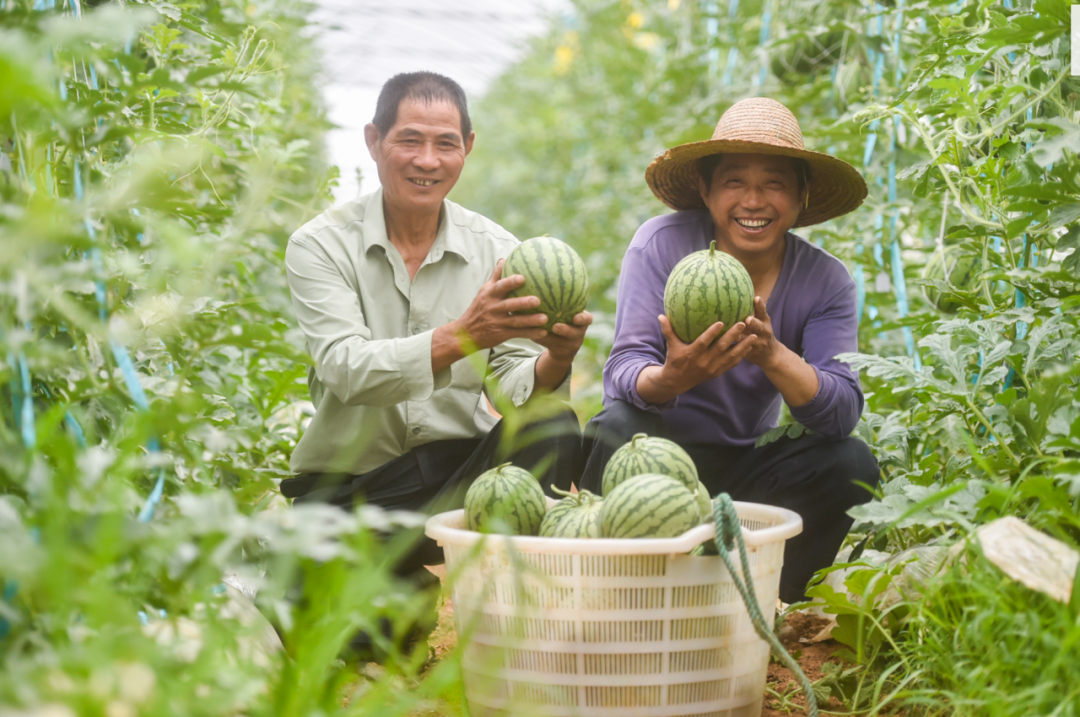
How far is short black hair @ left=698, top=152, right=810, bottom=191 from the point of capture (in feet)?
8.56

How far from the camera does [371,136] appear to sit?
104 inches

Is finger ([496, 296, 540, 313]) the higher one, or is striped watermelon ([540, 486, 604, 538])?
finger ([496, 296, 540, 313])

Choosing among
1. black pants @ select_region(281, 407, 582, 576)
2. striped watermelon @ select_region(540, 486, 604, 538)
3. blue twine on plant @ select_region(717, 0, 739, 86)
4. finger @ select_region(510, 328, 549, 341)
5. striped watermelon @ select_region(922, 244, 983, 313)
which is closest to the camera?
striped watermelon @ select_region(540, 486, 604, 538)

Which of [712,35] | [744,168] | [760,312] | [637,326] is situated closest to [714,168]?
[744,168]

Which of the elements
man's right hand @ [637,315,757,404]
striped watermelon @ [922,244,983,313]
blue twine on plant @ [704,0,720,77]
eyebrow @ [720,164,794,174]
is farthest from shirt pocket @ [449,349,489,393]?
blue twine on plant @ [704,0,720,77]

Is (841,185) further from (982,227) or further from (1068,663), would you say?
(1068,663)

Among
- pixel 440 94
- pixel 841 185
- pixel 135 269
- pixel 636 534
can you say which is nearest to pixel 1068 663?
pixel 636 534

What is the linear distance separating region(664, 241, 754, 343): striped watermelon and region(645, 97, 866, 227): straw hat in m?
0.42

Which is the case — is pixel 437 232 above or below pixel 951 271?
above

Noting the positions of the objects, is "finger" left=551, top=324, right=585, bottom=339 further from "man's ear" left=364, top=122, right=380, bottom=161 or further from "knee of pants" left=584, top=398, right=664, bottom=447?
"man's ear" left=364, top=122, right=380, bottom=161

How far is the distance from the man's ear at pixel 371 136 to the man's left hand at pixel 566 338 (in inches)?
32.4

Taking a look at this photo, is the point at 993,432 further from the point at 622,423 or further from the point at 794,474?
the point at 622,423

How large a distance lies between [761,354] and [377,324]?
1.06m

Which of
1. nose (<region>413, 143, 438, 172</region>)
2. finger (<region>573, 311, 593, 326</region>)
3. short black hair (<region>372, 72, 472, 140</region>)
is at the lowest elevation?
finger (<region>573, 311, 593, 326</region>)
